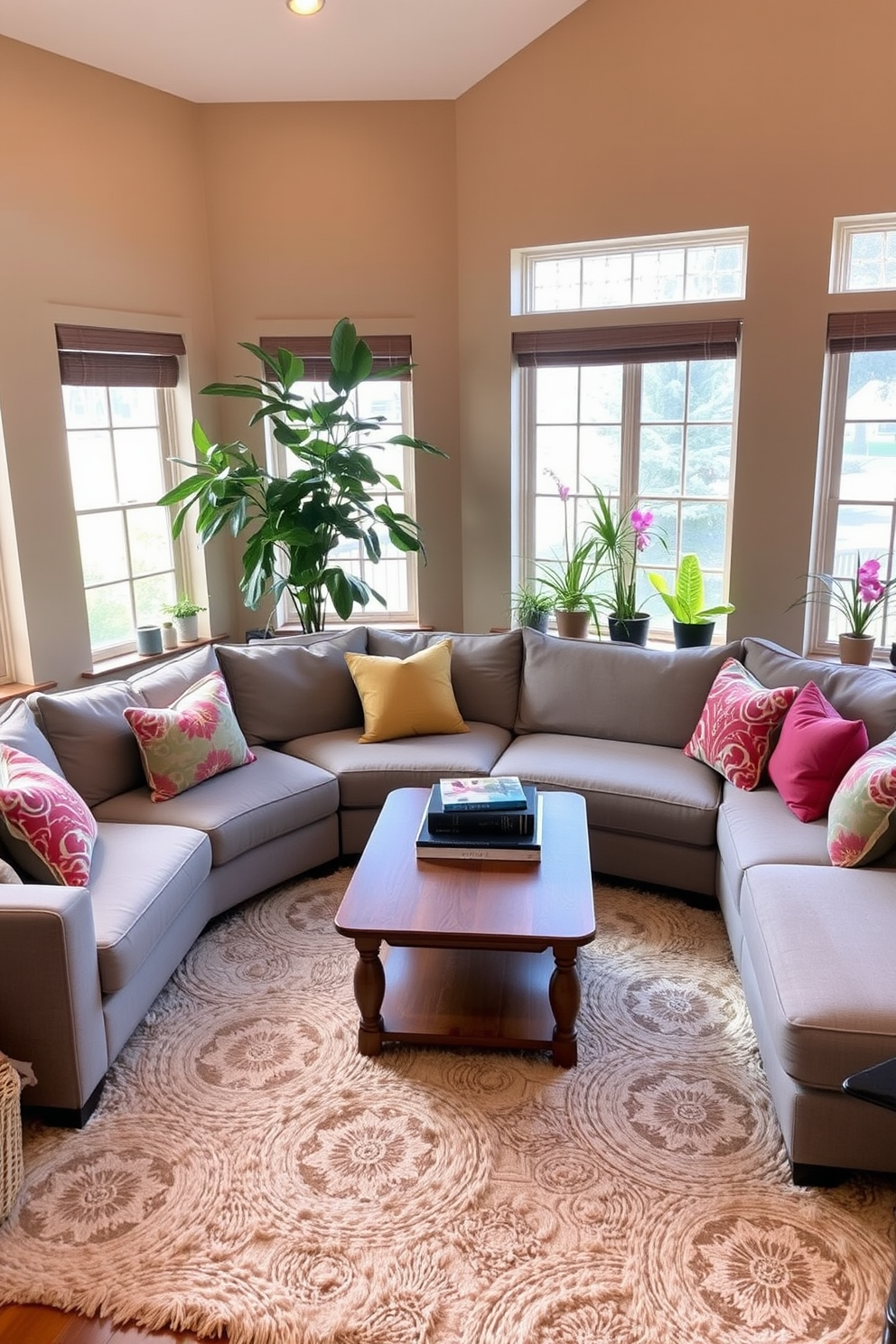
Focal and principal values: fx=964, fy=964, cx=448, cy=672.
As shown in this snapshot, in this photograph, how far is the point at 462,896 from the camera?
259 centimetres

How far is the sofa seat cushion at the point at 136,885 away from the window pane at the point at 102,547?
68.6 inches

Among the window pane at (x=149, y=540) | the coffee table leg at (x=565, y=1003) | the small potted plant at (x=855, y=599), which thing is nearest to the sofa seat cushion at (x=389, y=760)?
the coffee table leg at (x=565, y=1003)

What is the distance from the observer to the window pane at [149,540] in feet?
15.5

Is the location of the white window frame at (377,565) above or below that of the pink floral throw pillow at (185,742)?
above

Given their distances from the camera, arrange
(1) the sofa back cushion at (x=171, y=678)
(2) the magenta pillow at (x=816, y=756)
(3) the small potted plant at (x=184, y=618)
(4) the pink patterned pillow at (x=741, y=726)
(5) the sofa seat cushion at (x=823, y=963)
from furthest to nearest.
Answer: (3) the small potted plant at (x=184, y=618)
(1) the sofa back cushion at (x=171, y=678)
(4) the pink patterned pillow at (x=741, y=726)
(2) the magenta pillow at (x=816, y=756)
(5) the sofa seat cushion at (x=823, y=963)

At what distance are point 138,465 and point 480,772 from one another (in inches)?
95.5

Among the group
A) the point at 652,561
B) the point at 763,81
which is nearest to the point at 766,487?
the point at 652,561

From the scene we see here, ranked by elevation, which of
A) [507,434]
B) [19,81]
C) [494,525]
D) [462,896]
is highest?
[19,81]

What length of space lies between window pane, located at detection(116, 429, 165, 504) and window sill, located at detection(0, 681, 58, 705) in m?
1.00

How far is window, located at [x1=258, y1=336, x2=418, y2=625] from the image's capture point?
192 inches

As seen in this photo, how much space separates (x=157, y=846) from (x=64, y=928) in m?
0.69

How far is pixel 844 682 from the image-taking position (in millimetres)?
3316

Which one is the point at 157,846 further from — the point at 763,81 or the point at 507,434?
the point at 763,81

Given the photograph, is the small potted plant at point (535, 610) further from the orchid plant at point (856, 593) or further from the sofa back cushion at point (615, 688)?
the orchid plant at point (856, 593)
